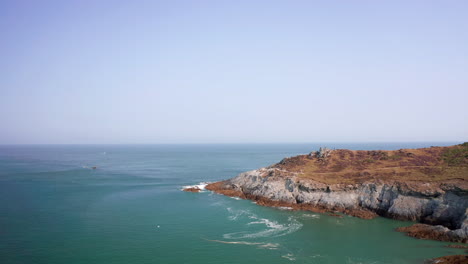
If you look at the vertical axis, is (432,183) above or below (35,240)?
above

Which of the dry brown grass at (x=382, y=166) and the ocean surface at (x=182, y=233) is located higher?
the dry brown grass at (x=382, y=166)

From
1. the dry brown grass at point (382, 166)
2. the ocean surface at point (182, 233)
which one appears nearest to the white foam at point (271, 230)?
the ocean surface at point (182, 233)

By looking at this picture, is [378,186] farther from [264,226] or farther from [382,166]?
[264,226]

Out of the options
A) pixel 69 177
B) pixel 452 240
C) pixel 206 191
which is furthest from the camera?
pixel 69 177

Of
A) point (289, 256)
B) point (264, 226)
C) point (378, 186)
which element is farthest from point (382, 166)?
point (289, 256)

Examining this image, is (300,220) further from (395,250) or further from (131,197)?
(131,197)

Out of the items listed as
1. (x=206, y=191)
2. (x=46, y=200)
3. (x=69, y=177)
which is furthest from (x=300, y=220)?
(x=69, y=177)

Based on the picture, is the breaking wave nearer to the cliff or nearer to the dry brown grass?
the cliff

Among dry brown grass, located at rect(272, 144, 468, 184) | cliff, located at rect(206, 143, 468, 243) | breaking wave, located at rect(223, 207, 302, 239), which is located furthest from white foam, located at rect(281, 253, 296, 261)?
dry brown grass, located at rect(272, 144, 468, 184)

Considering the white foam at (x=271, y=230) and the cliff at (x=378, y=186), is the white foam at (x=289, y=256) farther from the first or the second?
the cliff at (x=378, y=186)
